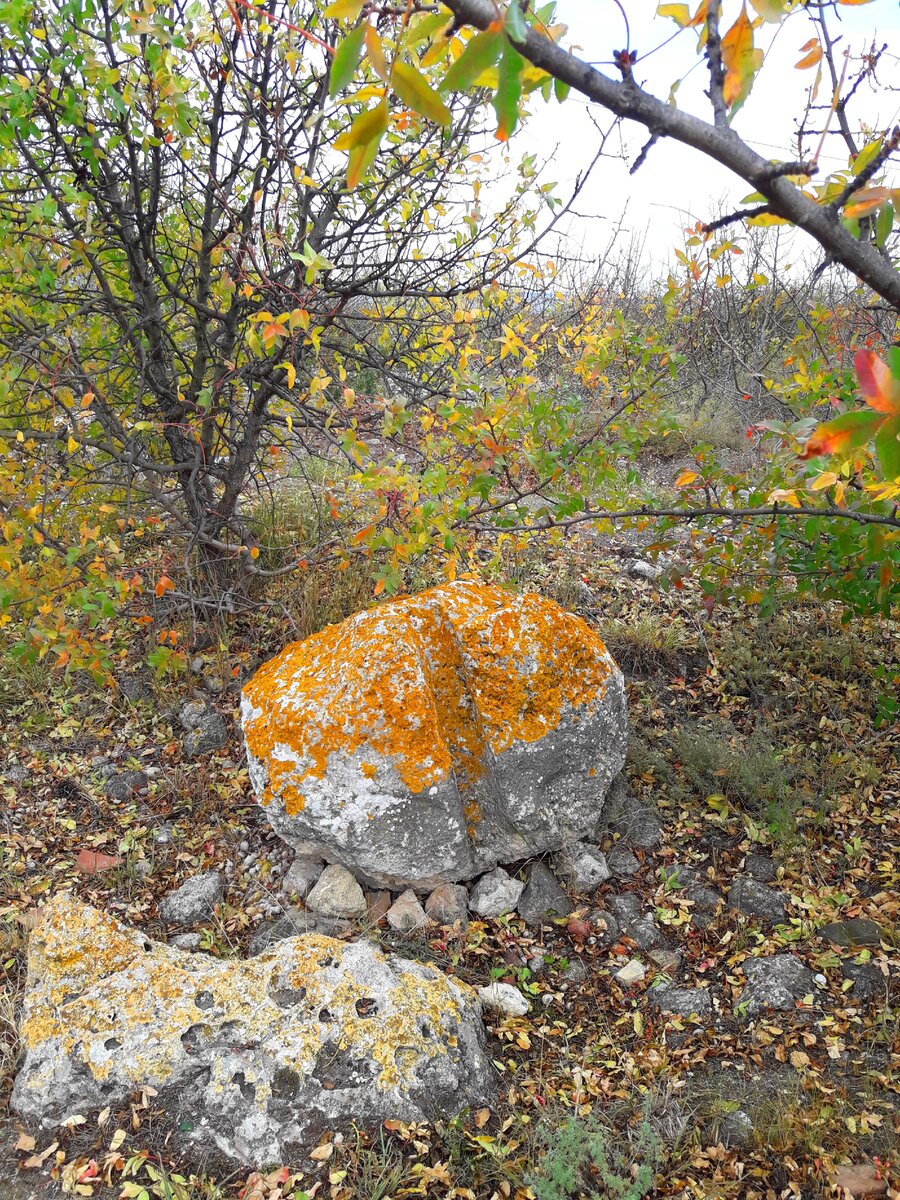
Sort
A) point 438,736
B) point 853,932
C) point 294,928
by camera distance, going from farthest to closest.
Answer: point 438,736, point 294,928, point 853,932

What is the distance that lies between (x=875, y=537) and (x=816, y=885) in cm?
146

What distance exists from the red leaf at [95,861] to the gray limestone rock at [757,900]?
2.43 metres

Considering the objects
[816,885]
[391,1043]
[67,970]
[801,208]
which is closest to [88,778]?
[67,970]

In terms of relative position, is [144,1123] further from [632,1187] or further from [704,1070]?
[704,1070]

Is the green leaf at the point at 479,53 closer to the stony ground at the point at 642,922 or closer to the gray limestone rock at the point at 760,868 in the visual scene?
the stony ground at the point at 642,922

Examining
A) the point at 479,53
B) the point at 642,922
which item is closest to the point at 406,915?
the point at 642,922

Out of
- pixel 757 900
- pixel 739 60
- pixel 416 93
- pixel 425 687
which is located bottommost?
pixel 757 900

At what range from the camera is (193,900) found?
9.76 ft

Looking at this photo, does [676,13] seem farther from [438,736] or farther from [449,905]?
[449,905]

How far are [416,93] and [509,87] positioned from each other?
11 cm

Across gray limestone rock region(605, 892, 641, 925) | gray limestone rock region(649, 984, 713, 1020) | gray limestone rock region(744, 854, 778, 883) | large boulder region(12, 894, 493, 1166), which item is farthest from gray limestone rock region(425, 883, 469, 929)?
gray limestone rock region(744, 854, 778, 883)

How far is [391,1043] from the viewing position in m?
2.22

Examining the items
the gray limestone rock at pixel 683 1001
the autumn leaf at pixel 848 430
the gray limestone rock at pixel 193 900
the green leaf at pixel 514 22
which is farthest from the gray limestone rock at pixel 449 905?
the green leaf at pixel 514 22

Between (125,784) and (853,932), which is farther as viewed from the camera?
(125,784)
